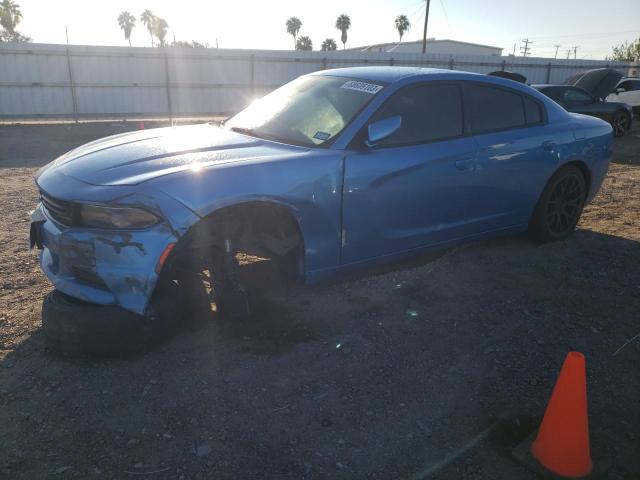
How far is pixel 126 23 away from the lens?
69812 mm

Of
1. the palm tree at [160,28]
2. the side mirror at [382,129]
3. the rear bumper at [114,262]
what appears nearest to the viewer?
the rear bumper at [114,262]

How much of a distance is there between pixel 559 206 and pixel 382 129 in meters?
2.53

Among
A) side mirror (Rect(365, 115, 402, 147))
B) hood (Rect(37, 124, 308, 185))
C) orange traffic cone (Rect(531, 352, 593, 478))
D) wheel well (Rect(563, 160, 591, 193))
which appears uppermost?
side mirror (Rect(365, 115, 402, 147))

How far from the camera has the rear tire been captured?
4828mm

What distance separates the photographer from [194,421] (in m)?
2.49

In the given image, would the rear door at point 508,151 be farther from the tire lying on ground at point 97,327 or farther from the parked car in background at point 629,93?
the parked car in background at point 629,93

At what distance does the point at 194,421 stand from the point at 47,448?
2.15ft

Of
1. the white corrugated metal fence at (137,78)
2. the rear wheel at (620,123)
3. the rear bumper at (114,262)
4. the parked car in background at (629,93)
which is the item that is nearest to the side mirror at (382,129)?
the rear bumper at (114,262)

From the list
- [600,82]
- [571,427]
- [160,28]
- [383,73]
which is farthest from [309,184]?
[160,28]

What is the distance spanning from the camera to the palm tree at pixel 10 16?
152 ft

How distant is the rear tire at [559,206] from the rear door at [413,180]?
3.32 ft

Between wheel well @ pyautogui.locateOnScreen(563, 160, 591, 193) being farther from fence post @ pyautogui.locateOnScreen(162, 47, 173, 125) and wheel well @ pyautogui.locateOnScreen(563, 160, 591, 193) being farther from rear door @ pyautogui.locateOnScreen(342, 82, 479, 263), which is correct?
fence post @ pyautogui.locateOnScreen(162, 47, 173, 125)

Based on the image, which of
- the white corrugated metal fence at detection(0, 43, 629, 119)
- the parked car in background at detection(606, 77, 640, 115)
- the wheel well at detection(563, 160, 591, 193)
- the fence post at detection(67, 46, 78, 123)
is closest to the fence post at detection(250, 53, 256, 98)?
the white corrugated metal fence at detection(0, 43, 629, 119)

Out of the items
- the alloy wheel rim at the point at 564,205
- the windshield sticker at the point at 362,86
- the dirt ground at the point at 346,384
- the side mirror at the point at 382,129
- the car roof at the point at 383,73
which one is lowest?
the dirt ground at the point at 346,384
